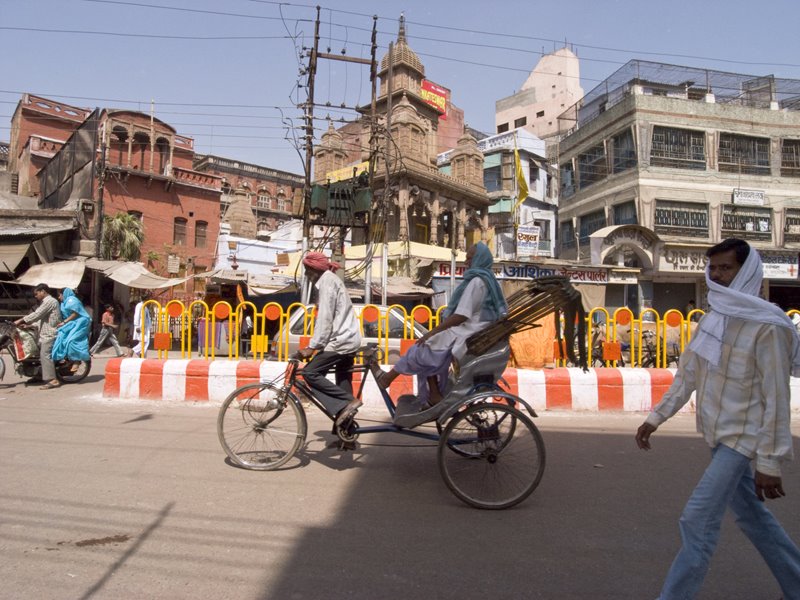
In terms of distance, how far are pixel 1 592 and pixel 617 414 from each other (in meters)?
6.49

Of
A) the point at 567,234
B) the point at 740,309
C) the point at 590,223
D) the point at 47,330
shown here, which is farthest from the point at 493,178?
the point at 740,309

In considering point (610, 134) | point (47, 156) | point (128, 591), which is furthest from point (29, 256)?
point (610, 134)

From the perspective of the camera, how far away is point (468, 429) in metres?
3.89

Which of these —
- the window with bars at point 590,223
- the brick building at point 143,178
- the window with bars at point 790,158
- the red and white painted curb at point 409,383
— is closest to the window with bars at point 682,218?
the window with bars at point 590,223

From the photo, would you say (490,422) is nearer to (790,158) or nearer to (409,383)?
(409,383)

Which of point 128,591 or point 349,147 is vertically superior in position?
point 349,147

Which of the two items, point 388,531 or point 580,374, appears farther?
point 580,374

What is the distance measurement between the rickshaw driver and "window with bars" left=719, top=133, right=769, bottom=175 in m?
24.3

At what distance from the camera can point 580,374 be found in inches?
271

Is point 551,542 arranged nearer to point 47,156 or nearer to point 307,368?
point 307,368

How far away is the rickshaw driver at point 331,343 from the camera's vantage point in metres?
4.34

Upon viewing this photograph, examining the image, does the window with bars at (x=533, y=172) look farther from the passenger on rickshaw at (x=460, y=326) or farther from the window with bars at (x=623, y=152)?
the passenger on rickshaw at (x=460, y=326)

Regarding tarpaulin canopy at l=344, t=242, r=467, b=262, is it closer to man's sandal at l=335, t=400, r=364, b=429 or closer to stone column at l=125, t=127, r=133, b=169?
stone column at l=125, t=127, r=133, b=169

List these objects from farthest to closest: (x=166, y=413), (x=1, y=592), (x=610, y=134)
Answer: (x=610, y=134), (x=166, y=413), (x=1, y=592)
